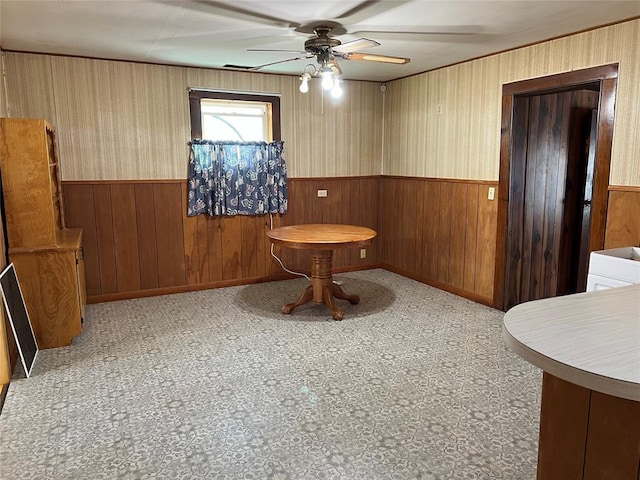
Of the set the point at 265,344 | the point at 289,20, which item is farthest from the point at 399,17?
the point at 265,344

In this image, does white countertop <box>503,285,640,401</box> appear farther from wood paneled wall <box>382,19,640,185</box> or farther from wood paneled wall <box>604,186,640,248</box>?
wood paneled wall <box>382,19,640,185</box>

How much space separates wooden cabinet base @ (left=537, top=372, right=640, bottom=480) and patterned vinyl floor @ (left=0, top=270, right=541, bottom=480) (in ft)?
2.25

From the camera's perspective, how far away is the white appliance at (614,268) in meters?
2.76

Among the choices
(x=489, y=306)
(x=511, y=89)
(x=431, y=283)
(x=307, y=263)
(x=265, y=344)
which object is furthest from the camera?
(x=307, y=263)

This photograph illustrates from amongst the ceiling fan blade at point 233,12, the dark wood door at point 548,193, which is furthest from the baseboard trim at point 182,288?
the ceiling fan blade at point 233,12

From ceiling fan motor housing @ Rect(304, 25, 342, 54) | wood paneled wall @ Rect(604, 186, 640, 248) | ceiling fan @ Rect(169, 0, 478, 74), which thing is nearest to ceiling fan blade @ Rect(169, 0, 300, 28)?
ceiling fan @ Rect(169, 0, 478, 74)

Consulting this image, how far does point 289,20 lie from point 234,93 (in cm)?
186

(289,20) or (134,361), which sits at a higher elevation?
(289,20)

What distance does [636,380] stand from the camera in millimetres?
1033

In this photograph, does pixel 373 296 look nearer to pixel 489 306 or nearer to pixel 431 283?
pixel 431 283

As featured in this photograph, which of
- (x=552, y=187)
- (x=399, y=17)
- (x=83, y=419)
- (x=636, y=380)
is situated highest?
(x=399, y=17)

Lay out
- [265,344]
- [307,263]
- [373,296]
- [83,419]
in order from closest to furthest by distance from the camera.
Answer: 1. [83,419]
2. [265,344]
3. [373,296]
4. [307,263]

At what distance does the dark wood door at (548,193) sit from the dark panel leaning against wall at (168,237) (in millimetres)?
2128

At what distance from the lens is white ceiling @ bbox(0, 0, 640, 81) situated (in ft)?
9.19
